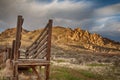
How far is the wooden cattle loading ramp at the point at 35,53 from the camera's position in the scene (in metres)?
16.8

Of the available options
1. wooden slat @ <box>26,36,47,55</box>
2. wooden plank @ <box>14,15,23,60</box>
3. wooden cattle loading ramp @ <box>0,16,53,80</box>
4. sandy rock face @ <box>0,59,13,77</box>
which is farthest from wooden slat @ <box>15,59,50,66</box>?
sandy rock face @ <box>0,59,13,77</box>

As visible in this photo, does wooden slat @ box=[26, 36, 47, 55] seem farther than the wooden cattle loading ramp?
Yes

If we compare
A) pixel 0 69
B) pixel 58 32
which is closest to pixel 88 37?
pixel 58 32

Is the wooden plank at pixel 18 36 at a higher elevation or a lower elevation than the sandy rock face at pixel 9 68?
higher

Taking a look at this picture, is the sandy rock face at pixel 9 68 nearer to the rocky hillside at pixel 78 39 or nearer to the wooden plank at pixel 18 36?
the wooden plank at pixel 18 36

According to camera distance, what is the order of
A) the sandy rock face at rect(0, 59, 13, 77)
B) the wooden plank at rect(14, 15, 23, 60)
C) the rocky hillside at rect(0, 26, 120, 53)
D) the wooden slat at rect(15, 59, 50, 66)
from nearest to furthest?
the wooden plank at rect(14, 15, 23, 60)
the wooden slat at rect(15, 59, 50, 66)
the sandy rock face at rect(0, 59, 13, 77)
the rocky hillside at rect(0, 26, 120, 53)

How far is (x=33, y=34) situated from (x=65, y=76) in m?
170

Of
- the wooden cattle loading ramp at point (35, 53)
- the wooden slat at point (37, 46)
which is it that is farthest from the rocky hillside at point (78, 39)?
the wooden cattle loading ramp at point (35, 53)

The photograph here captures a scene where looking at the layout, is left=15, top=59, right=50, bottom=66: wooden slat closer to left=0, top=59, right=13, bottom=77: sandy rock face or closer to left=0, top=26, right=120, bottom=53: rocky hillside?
left=0, top=59, right=13, bottom=77: sandy rock face

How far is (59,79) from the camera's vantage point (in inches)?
1123

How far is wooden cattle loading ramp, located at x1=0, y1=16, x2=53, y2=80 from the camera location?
16750 mm

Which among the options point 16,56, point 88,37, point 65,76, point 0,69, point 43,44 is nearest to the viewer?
point 16,56

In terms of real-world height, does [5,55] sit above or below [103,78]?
above

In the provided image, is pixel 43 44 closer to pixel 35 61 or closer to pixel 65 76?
pixel 35 61
